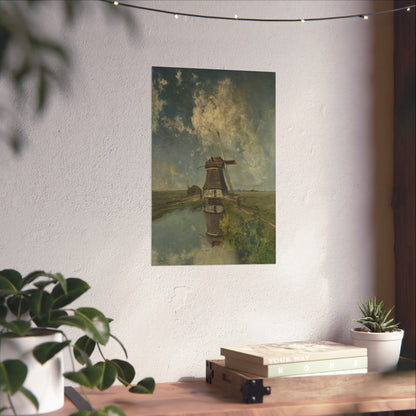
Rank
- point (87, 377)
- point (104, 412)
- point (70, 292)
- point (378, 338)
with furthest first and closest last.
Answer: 1. point (378, 338)
2. point (70, 292)
3. point (87, 377)
4. point (104, 412)

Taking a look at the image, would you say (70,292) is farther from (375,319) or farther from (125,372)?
(375,319)

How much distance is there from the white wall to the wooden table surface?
22 cm

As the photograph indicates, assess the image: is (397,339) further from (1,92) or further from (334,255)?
(1,92)

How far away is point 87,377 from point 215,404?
41 cm

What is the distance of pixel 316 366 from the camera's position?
5.59ft

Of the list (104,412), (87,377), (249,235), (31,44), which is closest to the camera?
(31,44)

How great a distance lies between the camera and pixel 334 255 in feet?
6.79

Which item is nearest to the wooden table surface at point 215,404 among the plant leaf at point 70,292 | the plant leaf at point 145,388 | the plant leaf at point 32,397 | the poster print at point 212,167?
the plant leaf at point 145,388

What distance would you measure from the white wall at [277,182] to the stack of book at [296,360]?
23cm

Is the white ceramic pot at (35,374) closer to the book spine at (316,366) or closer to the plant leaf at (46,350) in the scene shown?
the plant leaf at (46,350)

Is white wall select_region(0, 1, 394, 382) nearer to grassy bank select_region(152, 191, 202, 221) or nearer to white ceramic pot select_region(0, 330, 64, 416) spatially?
grassy bank select_region(152, 191, 202, 221)

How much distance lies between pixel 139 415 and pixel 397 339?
2.98 ft

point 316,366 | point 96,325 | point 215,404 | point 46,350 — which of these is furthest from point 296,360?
point 46,350

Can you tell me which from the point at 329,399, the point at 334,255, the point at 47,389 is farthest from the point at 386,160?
the point at 47,389
